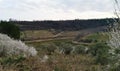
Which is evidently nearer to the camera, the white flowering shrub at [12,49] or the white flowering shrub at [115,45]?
the white flowering shrub at [115,45]

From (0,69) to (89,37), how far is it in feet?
178

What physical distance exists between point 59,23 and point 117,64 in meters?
89.2

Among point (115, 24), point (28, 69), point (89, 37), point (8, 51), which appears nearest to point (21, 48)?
point (8, 51)

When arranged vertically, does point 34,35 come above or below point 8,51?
below

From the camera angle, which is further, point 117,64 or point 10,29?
point 10,29

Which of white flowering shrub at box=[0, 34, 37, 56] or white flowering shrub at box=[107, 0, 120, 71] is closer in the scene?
white flowering shrub at box=[107, 0, 120, 71]

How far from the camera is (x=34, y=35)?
96250 mm

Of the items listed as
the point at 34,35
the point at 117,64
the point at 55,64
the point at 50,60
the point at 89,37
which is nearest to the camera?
the point at 117,64

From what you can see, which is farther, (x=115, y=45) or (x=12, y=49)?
(x=12, y=49)

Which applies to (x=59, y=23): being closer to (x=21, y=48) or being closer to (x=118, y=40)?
(x=21, y=48)

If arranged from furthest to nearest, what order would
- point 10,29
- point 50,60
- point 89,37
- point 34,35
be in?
point 34,35 → point 89,37 → point 10,29 → point 50,60

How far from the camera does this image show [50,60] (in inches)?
637

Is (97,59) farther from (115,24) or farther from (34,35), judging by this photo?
(34,35)

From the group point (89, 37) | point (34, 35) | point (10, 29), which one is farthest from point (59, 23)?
point (10, 29)
